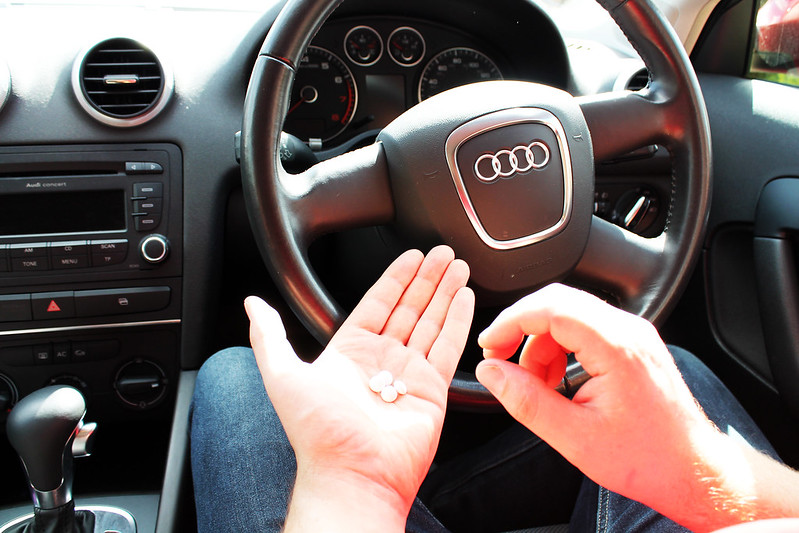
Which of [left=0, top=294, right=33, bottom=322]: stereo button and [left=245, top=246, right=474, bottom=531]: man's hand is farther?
[left=0, top=294, right=33, bottom=322]: stereo button

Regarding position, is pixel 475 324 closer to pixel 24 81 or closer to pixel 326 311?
pixel 326 311

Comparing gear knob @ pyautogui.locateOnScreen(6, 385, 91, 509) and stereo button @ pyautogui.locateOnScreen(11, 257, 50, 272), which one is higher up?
stereo button @ pyautogui.locateOnScreen(11, 257, 50, 272)

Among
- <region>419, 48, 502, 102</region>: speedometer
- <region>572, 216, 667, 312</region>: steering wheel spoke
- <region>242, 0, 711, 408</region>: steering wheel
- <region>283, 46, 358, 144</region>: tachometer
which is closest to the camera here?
<region>242, 0, 711, 408</region>: steering wheel

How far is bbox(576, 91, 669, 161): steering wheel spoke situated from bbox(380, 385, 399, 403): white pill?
57 cm

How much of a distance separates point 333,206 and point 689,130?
59 centimetres

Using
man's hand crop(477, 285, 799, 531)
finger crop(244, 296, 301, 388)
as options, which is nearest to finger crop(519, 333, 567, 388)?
man's hand crop(477, 285, 799, 531)

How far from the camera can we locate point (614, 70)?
4.57 ft

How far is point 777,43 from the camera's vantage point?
147 centimetres

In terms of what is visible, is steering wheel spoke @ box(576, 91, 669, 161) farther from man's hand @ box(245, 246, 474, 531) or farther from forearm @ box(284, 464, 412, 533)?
forearm @ box(284, 464, 412, 533)

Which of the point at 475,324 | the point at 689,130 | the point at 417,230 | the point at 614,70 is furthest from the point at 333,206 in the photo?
the point at 614,70

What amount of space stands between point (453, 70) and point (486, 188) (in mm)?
649

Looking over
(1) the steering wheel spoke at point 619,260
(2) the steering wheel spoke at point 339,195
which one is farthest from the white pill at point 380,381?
(1) the steering wheel spoke at point 619,260

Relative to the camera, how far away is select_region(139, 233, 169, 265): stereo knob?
1.12 m

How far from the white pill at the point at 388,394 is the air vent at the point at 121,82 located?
0.75 m
